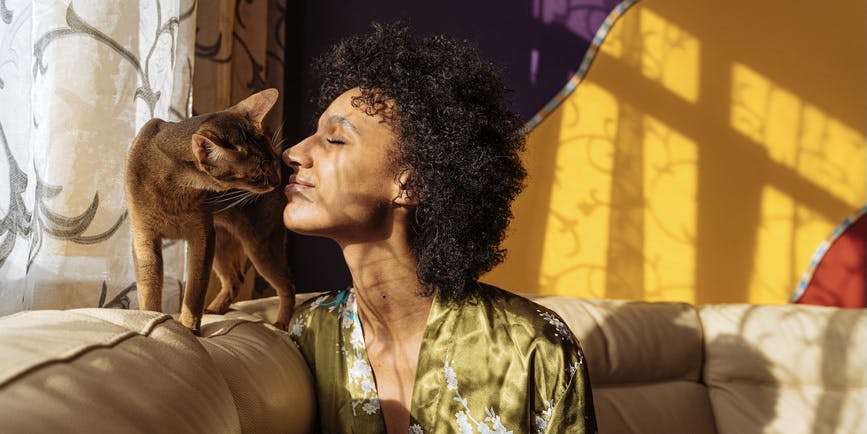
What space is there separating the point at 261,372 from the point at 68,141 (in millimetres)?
604

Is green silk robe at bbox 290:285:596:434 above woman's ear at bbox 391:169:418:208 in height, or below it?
below

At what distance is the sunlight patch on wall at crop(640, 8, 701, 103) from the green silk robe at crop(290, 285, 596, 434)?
1503mm

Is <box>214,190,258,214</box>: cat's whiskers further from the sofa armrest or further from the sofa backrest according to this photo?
the sofa backrest

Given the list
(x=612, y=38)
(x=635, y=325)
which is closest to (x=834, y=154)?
(x=612, y=38)

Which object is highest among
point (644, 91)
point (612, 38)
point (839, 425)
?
point (612, 38)

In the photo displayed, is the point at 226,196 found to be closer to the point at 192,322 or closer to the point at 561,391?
the point at 192,322

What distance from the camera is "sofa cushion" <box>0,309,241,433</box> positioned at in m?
0.57

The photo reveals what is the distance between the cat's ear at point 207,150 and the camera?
1.02 meters

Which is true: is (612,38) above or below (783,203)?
above

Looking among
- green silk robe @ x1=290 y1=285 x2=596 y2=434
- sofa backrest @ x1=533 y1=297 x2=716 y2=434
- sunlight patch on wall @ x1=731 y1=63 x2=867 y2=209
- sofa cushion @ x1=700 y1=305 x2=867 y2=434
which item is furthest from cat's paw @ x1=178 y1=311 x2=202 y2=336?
sunlight patch on wall @ x1=731 y1=63 x2=867 y2=209

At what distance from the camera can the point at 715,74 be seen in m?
2.50

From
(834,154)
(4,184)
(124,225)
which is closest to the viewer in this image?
(4,184)

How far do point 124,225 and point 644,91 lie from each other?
1824 mm

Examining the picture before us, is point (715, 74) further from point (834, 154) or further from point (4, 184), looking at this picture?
point (4, 184)
